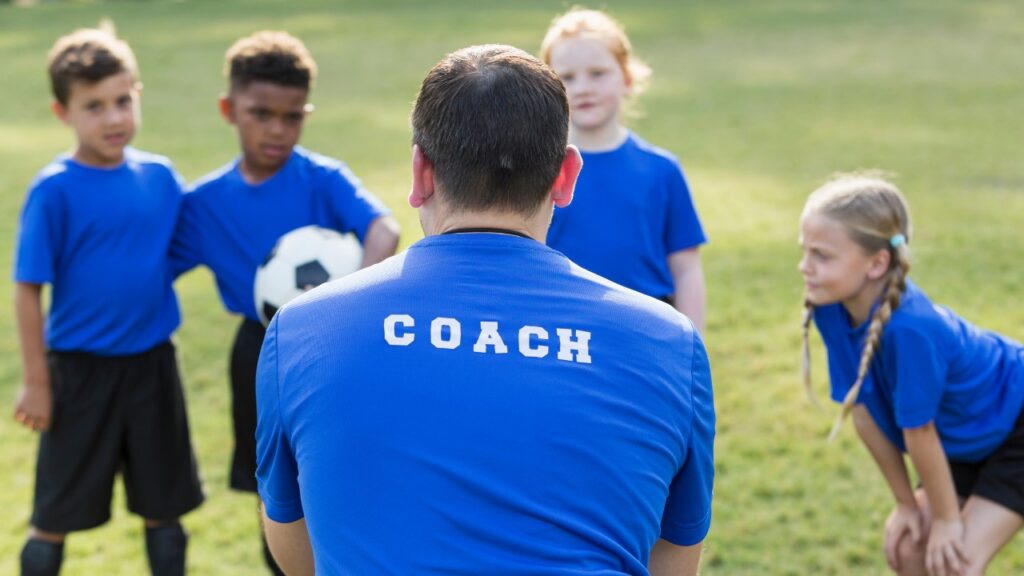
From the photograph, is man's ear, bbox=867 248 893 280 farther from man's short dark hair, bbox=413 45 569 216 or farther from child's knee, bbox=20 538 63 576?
child's knee, bbox=20 538 63 576

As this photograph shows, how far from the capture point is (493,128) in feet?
6.03

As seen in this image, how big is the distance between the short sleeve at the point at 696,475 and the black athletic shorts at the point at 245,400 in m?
1.98

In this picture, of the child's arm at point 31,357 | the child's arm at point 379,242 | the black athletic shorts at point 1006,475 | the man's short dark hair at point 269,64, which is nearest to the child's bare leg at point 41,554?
the child's arm at point 31,357

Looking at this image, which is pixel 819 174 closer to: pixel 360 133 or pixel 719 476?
pixel 360 133

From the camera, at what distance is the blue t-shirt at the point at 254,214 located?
3.66 m

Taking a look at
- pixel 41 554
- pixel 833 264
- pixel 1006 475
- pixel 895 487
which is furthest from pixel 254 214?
pixel 1006 475

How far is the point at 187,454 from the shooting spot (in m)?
3.84

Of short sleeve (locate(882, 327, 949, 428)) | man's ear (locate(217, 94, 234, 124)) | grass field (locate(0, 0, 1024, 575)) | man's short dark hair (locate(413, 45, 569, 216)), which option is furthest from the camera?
grass field (locate(0, 0, 1024, 575))

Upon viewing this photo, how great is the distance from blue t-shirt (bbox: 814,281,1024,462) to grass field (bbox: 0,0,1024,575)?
84 cm

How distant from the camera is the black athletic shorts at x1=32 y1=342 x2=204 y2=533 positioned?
11.9 feet

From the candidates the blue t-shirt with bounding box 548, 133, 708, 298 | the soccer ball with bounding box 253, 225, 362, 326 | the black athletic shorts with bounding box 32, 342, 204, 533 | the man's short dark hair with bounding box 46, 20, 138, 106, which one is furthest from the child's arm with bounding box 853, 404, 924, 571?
the man's short dark hair with bounding box 46, 20, 138, 106

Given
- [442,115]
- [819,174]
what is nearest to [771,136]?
[819,174]

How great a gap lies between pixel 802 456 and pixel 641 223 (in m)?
1.81

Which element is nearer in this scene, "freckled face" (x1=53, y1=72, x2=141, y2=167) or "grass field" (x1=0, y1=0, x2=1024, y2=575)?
"freckled face" (x1=53, y1=72, x2=141, y2=167)
